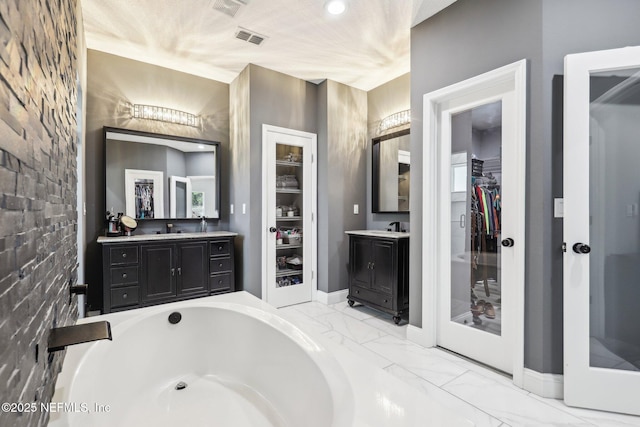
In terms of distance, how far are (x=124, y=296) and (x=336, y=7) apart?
124 inches

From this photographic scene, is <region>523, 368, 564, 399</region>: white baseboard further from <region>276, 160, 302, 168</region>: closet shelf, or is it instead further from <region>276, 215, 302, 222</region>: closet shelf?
<region>276, 160, 302, 168</region>: closet shelf

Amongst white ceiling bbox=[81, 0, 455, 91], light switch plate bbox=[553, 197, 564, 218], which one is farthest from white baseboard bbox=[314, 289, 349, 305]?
white ceiling bbox=[81, 0, 455, 91]

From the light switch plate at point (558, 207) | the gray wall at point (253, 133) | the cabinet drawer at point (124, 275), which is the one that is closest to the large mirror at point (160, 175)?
the gray wall at point (253, 133)

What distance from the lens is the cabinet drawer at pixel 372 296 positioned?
3139 mm

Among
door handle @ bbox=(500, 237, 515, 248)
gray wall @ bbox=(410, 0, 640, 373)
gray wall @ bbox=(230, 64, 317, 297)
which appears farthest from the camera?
gray wall @ bbox=(230, 64, 317, 297)

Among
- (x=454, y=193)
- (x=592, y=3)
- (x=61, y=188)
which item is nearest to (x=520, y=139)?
(x=454, y=193)

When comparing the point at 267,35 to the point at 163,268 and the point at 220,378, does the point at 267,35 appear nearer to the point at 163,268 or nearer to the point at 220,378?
the point at 163,268

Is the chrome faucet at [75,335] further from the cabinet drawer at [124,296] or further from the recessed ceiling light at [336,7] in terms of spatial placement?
the recessed ceiling light at [336,7]

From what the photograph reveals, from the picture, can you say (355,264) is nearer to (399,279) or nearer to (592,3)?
(399,279)

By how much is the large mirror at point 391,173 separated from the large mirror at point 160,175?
77.2 inches

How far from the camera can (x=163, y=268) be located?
10.3 feet

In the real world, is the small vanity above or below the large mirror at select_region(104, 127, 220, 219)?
below

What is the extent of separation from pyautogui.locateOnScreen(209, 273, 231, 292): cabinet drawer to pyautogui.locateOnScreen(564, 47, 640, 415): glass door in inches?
117

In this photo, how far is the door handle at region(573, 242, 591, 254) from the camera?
1762 mm
